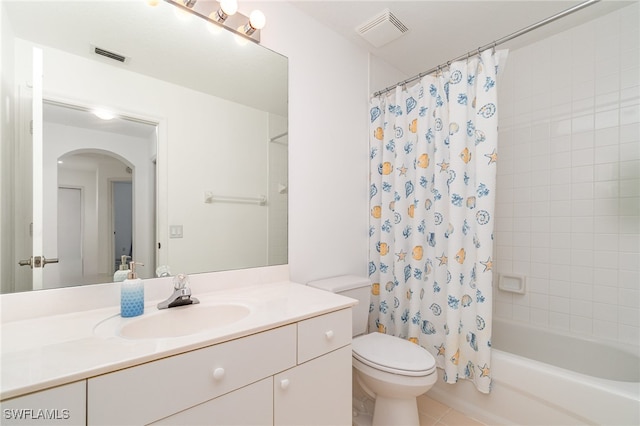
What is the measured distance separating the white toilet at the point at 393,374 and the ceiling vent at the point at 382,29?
1.69 meters

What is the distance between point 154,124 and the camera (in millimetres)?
1218

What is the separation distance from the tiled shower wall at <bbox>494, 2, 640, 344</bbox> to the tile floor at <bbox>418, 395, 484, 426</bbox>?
931mm

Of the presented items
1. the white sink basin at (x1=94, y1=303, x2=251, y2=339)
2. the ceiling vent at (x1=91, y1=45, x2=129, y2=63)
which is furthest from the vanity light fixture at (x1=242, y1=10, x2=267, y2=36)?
the white sink basin at (x1=94, y1=303, x2=251, y2=339)

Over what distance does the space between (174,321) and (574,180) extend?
256 cm

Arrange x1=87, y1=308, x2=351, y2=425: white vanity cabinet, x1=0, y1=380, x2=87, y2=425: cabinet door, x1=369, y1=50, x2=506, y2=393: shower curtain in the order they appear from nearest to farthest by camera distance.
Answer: x1=0, y1=380, x2=87, y2=425: cabinet door → x1=87, y1=308, x2=351, y2=425: white vanity cabinet → x1=369, y1=50, x2=506, y2=393: shower curtain

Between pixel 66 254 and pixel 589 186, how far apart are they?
9.52 ft

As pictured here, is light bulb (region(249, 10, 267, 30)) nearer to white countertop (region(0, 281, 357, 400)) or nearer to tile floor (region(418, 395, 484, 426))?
white countertop (region(0, 281, 357, 400))

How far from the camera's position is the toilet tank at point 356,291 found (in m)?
1.64

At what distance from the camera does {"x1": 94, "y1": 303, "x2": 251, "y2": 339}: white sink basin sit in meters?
0.93

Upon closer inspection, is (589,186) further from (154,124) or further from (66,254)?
(66,254)

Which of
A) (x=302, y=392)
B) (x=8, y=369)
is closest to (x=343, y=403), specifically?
(x=302, y=392)

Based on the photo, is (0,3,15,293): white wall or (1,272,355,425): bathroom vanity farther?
(0,3,15,293): white wall

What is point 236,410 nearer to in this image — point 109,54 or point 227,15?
point 109,54

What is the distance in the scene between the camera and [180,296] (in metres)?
1.11
